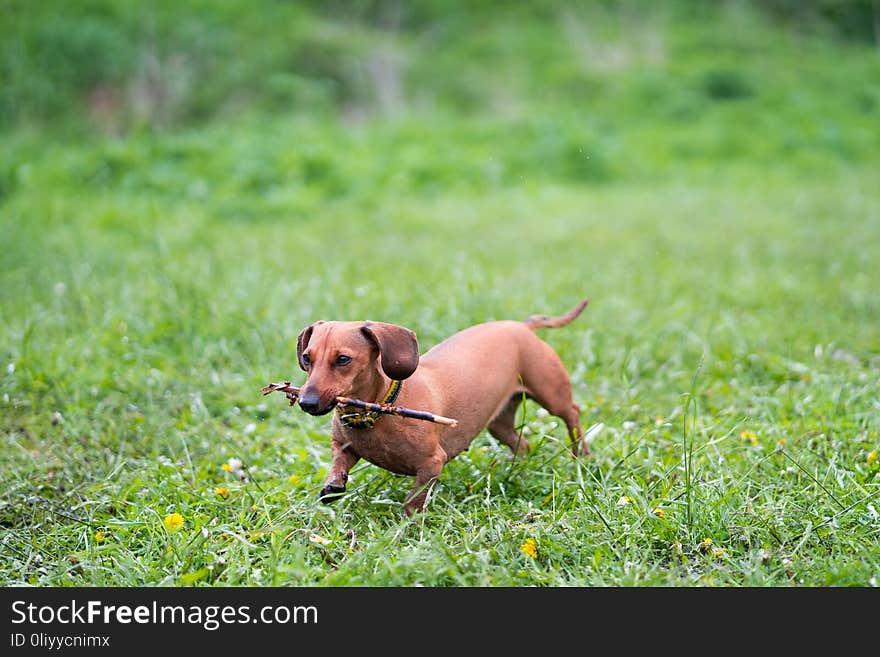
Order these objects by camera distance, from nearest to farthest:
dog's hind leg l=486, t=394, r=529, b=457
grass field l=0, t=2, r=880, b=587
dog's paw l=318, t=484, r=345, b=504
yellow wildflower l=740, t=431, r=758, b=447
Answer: grass field l=0, t=2, r=880, b=587 < dog's paw l=318, t=484, r=345, b=504 < dog's hind leg l=486, t=394, r=529, b=457 < yellow wildflower l=740, t=431, r=758, b=447

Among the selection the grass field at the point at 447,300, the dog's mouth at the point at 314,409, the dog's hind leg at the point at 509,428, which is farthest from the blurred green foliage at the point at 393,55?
the dog's mouth at the point at 314,409

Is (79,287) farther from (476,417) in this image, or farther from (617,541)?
(617,541)

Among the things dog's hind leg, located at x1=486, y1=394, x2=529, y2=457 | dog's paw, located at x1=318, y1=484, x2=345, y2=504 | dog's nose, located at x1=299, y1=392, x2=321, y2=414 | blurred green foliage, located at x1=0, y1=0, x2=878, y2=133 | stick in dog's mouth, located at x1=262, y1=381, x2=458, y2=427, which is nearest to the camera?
dog's nose, located at x1=299, y1=392, x2=321, y2=414

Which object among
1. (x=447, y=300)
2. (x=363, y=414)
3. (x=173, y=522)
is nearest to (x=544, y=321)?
(x=363, y=414)

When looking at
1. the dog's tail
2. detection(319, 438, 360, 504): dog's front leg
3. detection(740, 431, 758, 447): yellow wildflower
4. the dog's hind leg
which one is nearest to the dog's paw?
detection(319, 438, 360, 504): dog's front leg

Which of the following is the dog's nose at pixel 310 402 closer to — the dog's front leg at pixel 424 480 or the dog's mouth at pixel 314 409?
the dog's mouth at pixel 314 409

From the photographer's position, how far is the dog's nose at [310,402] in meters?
2.64

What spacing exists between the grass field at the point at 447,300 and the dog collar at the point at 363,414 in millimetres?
351

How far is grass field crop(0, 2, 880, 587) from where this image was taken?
2926 mm

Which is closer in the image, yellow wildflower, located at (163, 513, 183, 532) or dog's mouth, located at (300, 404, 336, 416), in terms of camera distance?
dog's mouth, located at (300, 404, 336, 416)

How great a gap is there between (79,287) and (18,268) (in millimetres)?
790

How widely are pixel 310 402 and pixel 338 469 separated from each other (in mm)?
450

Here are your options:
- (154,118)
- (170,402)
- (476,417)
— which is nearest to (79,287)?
(170,402)

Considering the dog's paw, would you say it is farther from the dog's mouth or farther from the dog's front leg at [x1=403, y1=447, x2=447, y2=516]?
the dog's mouth
